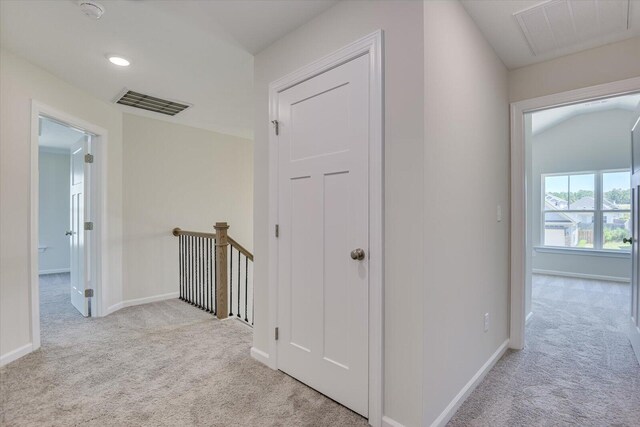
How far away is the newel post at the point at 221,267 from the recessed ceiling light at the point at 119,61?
1.63 metres

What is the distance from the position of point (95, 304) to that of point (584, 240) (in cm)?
780

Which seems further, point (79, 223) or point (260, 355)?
point (79, 223)

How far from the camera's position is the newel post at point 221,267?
3404 millimetres

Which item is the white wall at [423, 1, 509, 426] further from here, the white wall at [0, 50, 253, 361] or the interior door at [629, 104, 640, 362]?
the white wall at [0, 50, 253, 361]

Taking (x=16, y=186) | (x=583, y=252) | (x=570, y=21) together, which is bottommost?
(x=583, y=252)

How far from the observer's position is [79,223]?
11.9ft

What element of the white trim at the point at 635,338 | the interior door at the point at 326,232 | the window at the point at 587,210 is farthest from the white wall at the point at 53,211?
the window at the point at 587,210

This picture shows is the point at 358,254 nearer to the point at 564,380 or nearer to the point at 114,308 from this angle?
the point at 564,380

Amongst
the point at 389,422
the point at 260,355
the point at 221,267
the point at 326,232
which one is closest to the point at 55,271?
the point at 221,267

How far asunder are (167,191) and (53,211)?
3.40 meters

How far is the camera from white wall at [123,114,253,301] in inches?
153

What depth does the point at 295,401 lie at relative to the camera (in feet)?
6.13

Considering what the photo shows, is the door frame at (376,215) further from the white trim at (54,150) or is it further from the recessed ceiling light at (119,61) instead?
the white trim at (54,150)

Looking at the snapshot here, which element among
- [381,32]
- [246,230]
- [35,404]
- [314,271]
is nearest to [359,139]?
[381,32]
